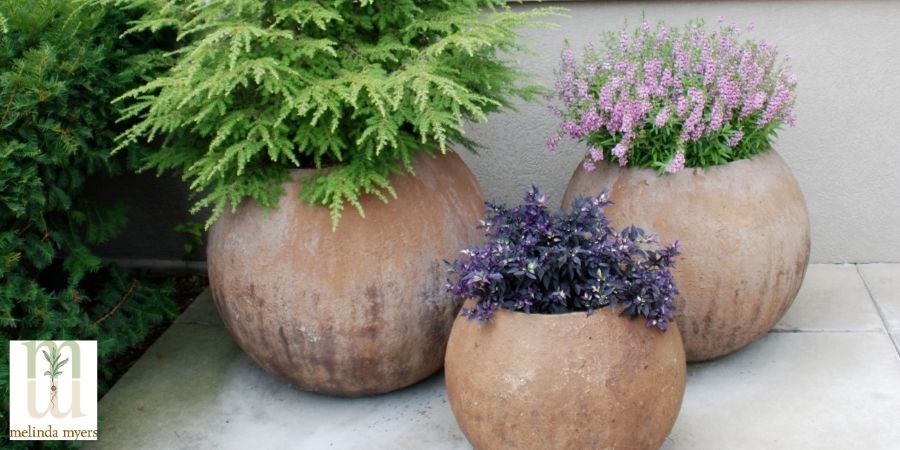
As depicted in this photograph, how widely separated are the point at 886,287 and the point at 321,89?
293 centimetres

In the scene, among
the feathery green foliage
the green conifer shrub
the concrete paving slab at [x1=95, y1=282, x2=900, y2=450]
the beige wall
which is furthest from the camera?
the beige wall

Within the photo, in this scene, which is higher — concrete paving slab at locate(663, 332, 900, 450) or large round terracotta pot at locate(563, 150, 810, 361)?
large round terracotta pot at locate(563, 150, 810, 361)

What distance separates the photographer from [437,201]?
3484 mm

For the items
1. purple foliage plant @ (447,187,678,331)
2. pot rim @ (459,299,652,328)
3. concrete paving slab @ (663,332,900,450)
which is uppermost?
purple foliage plant @ (447,187,678,331)

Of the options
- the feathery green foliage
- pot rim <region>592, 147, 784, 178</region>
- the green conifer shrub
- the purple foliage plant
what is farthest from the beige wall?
the green conifer shrub

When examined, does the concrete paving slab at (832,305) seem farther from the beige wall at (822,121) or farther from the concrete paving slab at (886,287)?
the beige wall at (822,121)

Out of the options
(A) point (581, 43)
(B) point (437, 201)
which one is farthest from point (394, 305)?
(A) point (581, 43)

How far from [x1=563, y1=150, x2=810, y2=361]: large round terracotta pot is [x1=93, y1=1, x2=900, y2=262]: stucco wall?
0.99 m

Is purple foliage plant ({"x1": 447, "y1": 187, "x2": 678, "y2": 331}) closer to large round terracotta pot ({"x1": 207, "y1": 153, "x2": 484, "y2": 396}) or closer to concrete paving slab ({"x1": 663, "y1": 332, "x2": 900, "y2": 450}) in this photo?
large round terracotta pot ({"x1": 207, "y1": 153, "x2": 484, "y2": 396})

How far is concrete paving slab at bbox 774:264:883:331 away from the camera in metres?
4.11

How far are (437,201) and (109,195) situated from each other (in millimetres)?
1852

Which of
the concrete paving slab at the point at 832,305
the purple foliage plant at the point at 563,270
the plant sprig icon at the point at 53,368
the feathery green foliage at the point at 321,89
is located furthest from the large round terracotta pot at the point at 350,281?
the concrete paving slab at the point at 832,305

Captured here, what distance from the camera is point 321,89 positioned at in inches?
122

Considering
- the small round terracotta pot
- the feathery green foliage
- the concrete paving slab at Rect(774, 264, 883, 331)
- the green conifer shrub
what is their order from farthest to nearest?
the concrete paving slab at Rect(774, 264, 883, 331)
the green conifer shrub
the feathery green foliage
the small round terracotta pot
